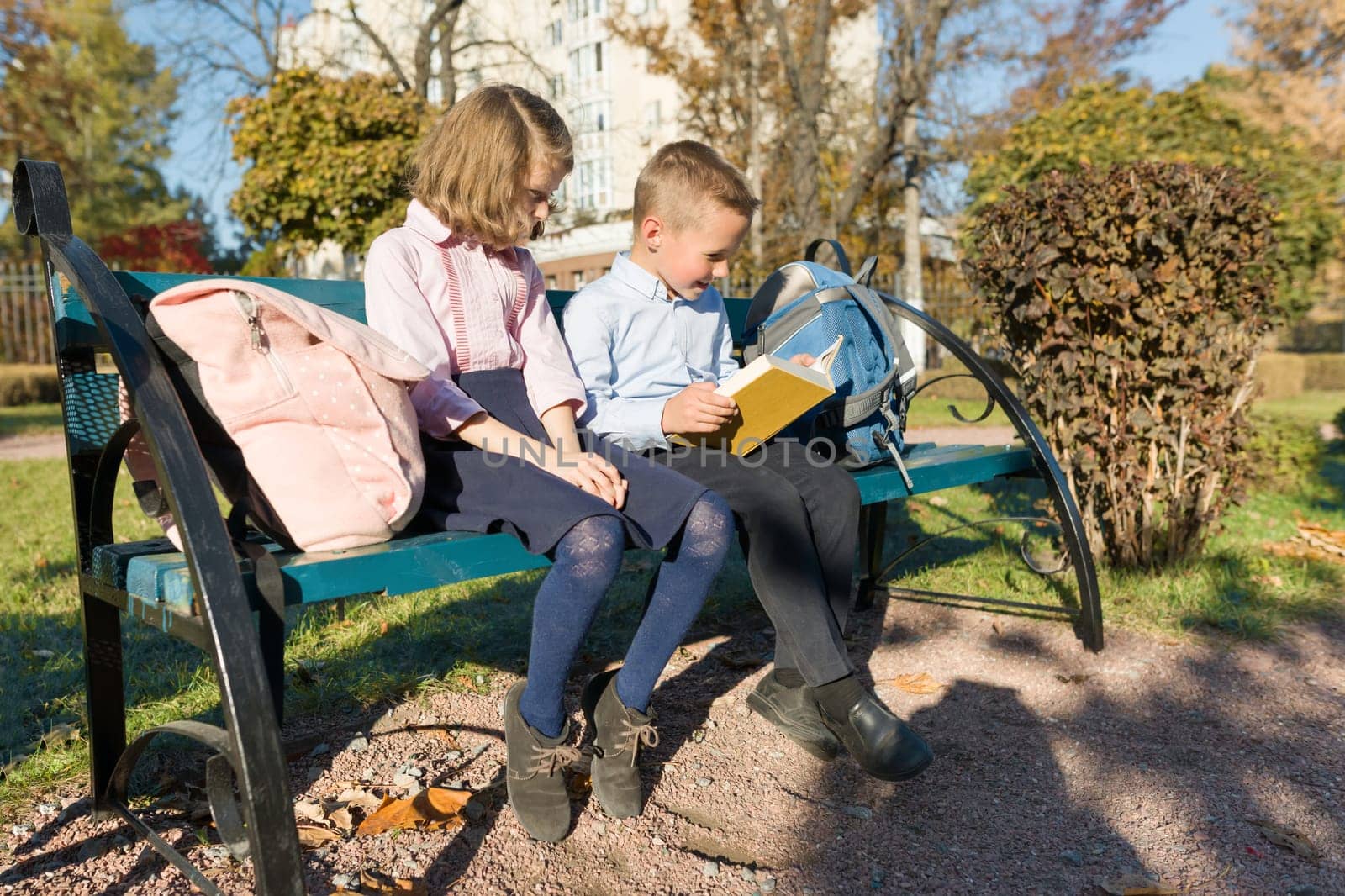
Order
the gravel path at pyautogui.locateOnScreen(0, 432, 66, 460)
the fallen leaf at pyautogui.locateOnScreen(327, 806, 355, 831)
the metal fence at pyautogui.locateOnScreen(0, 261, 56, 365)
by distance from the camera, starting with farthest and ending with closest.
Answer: the metal fence at pyautogui.locateOnScreen(0, 261, 56, 365) < the gravel path at pyautogui.locateOnScreen(0, 432, 66, 460) < the fallen leaf at pyautogui.locateOnScreen(327, 806, 355, 831)

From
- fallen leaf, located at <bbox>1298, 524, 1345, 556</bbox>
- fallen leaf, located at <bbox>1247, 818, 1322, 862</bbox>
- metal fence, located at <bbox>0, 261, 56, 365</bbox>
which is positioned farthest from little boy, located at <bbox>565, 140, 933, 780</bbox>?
metal fence, located at <bbox>0, 261, 56, 365</bbox>

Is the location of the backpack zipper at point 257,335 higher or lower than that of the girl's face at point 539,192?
lower

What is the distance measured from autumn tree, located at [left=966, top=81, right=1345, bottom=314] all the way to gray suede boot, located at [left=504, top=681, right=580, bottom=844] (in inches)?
359

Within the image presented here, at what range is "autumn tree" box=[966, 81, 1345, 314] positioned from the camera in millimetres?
9750

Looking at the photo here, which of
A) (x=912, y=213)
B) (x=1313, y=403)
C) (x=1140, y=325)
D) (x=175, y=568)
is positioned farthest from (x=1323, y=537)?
(x=912, y=213)

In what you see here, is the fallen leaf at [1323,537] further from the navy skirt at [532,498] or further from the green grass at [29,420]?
the green grass at [29,420]

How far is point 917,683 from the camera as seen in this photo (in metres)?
2.76

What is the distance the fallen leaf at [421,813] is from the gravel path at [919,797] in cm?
3

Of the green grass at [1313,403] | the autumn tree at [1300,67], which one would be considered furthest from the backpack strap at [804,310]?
the autumn tree at [1300,67]

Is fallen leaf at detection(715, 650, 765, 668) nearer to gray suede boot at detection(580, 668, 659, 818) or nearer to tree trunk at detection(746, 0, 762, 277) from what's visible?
gray suede boot at detection(580, 668, 659, 818)

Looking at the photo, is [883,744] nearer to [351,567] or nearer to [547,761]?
[547,761]

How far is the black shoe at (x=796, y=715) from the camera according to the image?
2.29 m

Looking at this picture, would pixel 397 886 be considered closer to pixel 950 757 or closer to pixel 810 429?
pixel 950 757

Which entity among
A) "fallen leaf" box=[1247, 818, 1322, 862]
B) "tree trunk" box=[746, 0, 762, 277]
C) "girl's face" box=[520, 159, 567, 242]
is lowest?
"fallen leaf" box=[1247, 818, 1322, 862]
